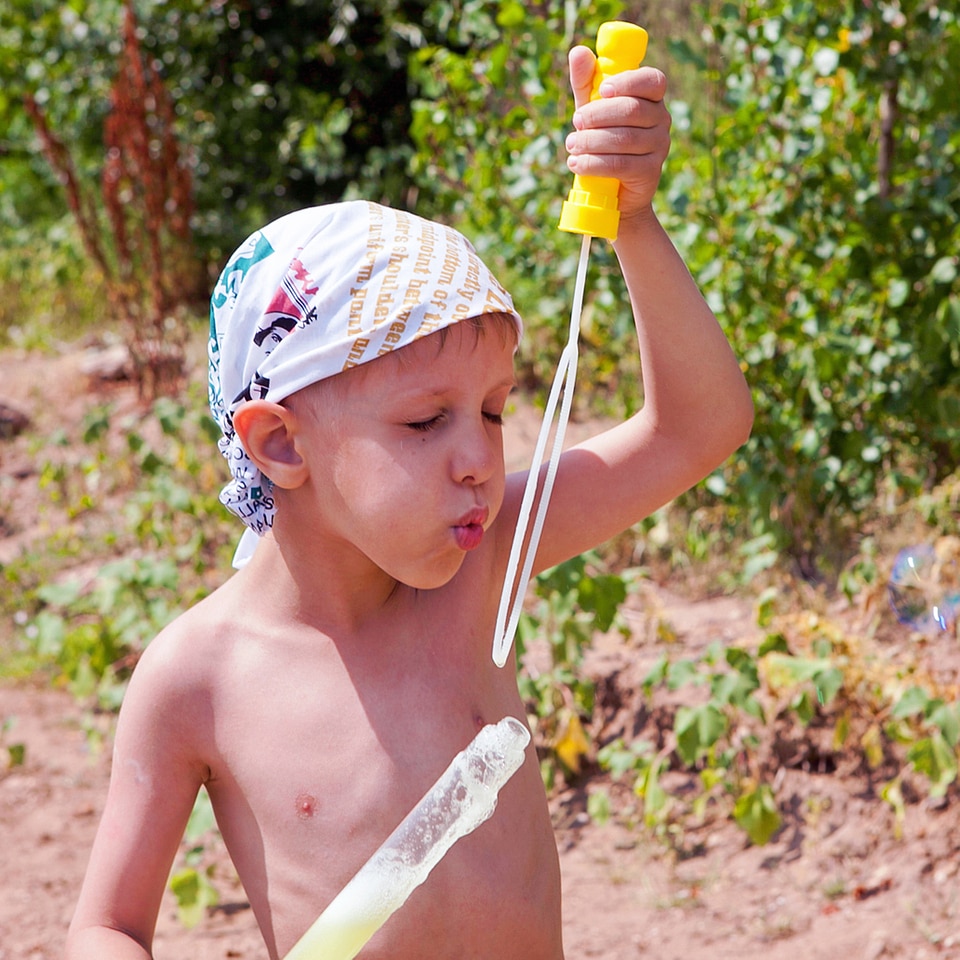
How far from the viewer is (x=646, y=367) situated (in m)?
1.33

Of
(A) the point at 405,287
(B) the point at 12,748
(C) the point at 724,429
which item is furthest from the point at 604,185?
(B) the point at 12,748

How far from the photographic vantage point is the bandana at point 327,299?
1143 mm

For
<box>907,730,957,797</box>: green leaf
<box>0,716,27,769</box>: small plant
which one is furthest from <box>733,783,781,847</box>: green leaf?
<box>0,716,27,769</box>: small plant

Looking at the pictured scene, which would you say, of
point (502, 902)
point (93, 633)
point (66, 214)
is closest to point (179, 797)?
point (502, 902)

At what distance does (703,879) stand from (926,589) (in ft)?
2.41

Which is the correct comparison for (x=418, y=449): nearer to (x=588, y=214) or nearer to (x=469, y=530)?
(x=469, y=530)

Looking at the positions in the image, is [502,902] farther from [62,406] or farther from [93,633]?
[62,406]

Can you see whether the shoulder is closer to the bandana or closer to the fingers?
the bandana

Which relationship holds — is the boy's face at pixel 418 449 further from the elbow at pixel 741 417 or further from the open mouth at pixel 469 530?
the elbow at pixel 741 417

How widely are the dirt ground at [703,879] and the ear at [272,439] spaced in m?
1.38

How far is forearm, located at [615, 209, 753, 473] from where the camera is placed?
4.14ft

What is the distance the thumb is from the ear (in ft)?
1.30

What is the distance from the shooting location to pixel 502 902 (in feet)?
4.12

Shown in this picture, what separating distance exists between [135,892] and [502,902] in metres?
0.35
